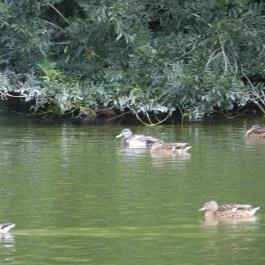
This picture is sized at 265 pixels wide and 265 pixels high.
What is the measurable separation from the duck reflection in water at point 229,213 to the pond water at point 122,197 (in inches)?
3.8

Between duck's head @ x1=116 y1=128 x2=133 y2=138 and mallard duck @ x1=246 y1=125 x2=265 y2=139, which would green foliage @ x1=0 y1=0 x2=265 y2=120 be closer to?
mallard duck @ x1=246 y1=125 x2=265 y2=139

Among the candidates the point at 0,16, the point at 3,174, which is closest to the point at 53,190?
the point at 3,174

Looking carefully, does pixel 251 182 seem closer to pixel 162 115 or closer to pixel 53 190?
pixel 53 190

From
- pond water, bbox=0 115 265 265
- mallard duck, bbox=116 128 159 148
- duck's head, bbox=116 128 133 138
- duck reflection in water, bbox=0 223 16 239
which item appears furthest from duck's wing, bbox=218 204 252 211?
duck's head, bbox=116 128 133 138

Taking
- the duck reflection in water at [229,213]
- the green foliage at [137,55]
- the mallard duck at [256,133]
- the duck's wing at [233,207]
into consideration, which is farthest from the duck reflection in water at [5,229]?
the green foliage at [137,55]

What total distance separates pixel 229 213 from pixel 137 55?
449 inches

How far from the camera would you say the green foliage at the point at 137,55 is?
26.0m

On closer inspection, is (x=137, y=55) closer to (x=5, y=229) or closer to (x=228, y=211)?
(x=228, y=211)

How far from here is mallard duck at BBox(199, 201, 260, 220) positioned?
15211mm

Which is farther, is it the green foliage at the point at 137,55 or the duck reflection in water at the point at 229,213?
the green foliage at the point at 137,55

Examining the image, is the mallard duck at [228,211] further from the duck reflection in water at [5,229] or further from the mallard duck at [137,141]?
the mallard duck at [137,141]

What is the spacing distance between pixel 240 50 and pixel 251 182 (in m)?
9.43

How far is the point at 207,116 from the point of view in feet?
90.2

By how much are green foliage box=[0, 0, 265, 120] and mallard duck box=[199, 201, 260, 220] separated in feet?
34.5
